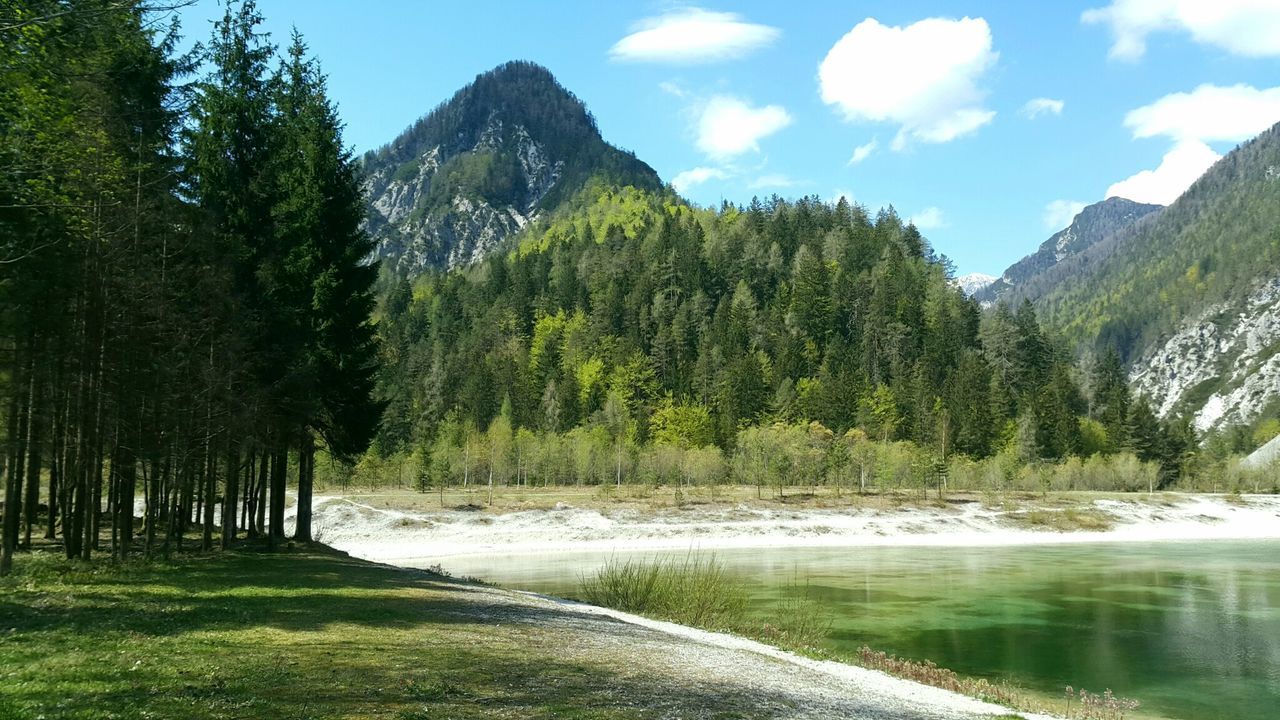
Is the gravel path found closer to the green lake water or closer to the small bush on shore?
the small bush on shore

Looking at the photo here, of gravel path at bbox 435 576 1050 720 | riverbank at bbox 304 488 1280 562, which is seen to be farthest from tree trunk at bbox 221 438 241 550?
riverbank at bbox 304 488 1280 562

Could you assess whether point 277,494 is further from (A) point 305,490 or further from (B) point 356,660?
(B) point 356,660

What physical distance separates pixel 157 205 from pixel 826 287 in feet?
467

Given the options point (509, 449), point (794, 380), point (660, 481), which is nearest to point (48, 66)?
point (660, 481)

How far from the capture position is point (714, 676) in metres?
13.2

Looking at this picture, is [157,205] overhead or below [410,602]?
overhead

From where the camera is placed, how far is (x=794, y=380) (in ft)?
447

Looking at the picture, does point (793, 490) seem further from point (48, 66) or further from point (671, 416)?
point (48, 66)

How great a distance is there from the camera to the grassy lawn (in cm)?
820

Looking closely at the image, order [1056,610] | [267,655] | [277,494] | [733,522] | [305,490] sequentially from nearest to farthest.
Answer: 1. [267,655]
2. [277,494]
3. [1056,610]
4. [305,490]
5. [733,522]

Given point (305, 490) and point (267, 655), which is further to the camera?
point (305, 490)

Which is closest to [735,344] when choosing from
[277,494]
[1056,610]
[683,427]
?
[683,427]

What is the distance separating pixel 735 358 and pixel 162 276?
118 metres

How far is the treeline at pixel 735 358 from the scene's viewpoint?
121 metres
